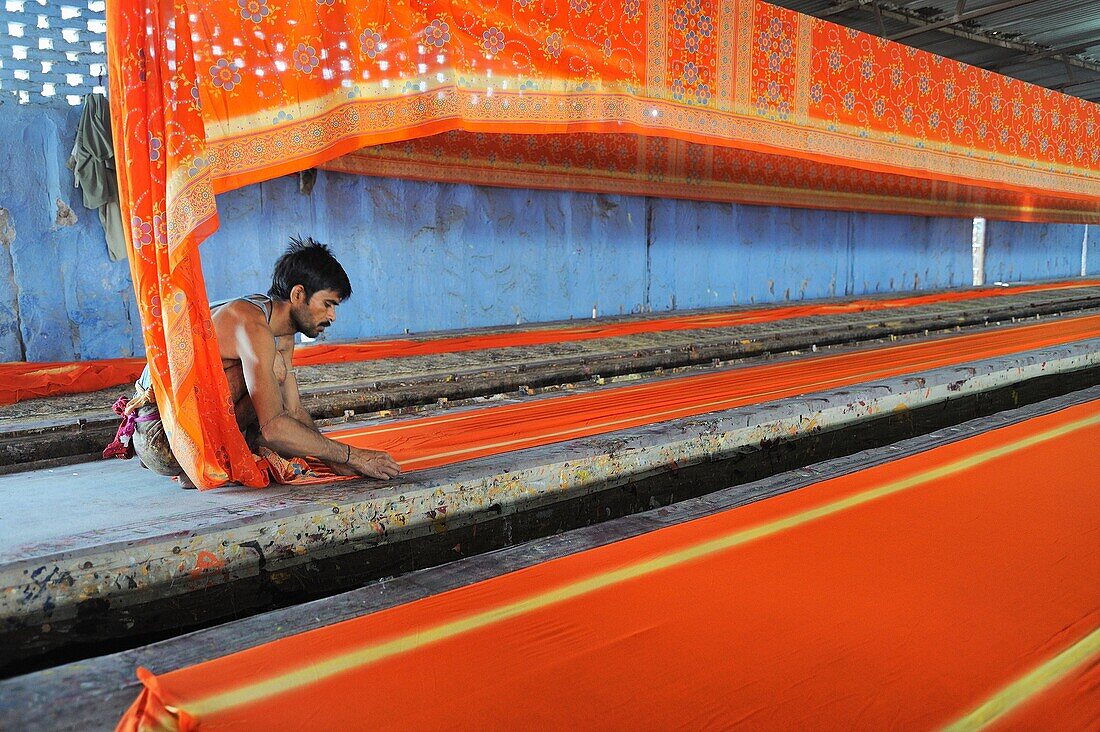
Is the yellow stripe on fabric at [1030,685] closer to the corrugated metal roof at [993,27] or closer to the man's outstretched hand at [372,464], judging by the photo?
the man's outstretched hand at [372,464]

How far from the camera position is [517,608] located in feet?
4.70

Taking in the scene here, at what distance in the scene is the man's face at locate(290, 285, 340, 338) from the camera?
210 centimetres

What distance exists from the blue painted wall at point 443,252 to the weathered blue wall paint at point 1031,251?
2.43m

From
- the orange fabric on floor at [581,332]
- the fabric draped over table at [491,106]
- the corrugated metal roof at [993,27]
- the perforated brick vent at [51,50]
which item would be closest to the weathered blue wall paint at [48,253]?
the perforated brick vent at [51,50]

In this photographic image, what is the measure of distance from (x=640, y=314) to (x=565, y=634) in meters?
6.28

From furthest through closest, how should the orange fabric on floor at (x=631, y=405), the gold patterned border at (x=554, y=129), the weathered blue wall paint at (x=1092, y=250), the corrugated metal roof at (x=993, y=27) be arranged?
the weathered blue wall paint at (x=1092, y=250), the corrugated metal roof at (x=993, y=27), the orange fabric on floor at (x=631, y=405), the gold patterned border at (x=554, y=129)

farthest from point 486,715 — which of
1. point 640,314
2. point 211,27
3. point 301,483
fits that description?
point 640,314

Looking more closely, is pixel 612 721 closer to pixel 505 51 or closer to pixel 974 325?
pixel 505 51

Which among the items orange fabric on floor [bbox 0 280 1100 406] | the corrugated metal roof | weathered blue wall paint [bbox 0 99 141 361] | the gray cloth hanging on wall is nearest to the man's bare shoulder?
orange fabric on floor [bbox 0 280 1100 406]

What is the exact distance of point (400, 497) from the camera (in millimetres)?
2020

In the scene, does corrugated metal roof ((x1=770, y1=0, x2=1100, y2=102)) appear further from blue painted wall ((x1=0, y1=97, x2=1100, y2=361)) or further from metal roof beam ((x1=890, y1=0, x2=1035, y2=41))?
blue painted wall ((x1=0, y1=97, x2=1100, y2=361))

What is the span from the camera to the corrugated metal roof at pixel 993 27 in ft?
23.1

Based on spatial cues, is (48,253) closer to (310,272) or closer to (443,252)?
(443,252)

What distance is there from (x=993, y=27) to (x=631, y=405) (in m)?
7.62
